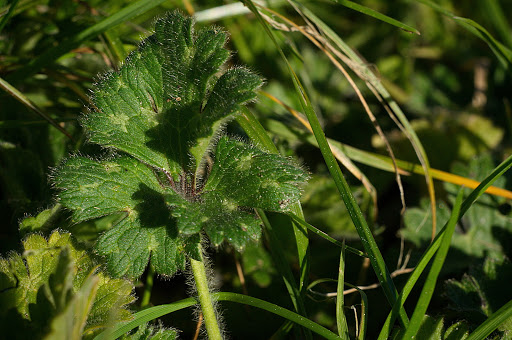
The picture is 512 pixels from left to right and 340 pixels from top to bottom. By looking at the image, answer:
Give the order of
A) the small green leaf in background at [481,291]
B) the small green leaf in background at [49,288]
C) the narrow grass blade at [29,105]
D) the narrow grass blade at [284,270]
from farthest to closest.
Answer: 1. the narrow grass blade at [29,105]
2. the small green leaf in background at [481,291]
3. the narrow grass blade at [284,270]
4. the small green leaf in background at [49,288]

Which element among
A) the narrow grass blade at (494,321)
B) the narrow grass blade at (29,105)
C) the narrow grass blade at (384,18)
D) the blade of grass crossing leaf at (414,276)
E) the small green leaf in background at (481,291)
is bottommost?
the small green leaf in background at (481,291)

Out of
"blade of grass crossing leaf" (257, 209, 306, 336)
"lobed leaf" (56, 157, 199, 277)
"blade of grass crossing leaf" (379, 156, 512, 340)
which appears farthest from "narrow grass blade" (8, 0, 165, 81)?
"blade of grass crossing leaf" (379, 156, 512, 340)

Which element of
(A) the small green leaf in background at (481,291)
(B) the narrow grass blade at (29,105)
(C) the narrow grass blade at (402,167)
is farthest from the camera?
(C) the narrow grass blade at (402,167)

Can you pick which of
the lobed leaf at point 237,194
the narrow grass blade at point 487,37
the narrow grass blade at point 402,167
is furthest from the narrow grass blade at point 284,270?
the narrow grass blade at point 487,37

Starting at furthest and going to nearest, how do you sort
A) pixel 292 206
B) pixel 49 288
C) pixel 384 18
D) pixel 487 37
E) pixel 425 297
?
pixel 487 37, pixel 384 18, pixel 292 206, pixel 425 297, pixel 49 288

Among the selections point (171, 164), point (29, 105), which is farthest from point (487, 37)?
point (29, 105)

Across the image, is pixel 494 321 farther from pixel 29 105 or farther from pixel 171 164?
pixel 29 105

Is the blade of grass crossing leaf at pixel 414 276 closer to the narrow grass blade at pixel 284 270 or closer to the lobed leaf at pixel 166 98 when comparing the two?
the narrow grass blade at pixel 284 270

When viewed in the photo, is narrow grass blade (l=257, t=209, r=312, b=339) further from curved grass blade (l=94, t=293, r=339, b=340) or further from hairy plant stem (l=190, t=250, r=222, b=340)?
hairy plant stem (l=190, t=250, r=222, b=340)

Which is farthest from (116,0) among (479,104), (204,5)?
(479,104)
